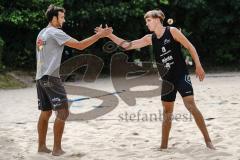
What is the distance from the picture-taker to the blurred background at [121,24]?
16.0 metres

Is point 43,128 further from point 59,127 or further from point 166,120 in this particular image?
point 166,120

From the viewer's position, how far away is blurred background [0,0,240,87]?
52.6 ft

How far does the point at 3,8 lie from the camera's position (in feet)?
51.6

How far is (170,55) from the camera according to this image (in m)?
5.35

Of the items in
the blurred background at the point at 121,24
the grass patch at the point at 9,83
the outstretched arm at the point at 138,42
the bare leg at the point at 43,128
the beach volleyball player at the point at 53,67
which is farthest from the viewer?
the blurred background at the point at 121,24

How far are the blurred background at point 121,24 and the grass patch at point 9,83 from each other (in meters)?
0.60

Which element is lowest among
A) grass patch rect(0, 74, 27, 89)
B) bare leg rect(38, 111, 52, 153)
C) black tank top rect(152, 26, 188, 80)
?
grass patch rect(0, 74, 27, 89)

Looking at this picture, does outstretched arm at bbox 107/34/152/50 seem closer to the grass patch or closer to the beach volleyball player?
the beach volleyball player

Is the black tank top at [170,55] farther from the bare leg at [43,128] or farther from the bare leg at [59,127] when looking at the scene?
the bare leg at [43,128]

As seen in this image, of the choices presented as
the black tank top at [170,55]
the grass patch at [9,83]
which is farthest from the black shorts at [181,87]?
the grass patch at [9,83]

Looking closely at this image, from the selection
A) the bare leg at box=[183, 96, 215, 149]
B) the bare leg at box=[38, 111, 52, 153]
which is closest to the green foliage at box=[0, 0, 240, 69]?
the bare leg at box=[38, 111, 52, 153]

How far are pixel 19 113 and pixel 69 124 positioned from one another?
5.51 ft

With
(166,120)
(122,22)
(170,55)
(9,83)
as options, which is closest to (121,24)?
(122,22)

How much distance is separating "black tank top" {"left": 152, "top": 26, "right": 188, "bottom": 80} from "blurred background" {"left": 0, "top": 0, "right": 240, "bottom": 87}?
10.1 m
